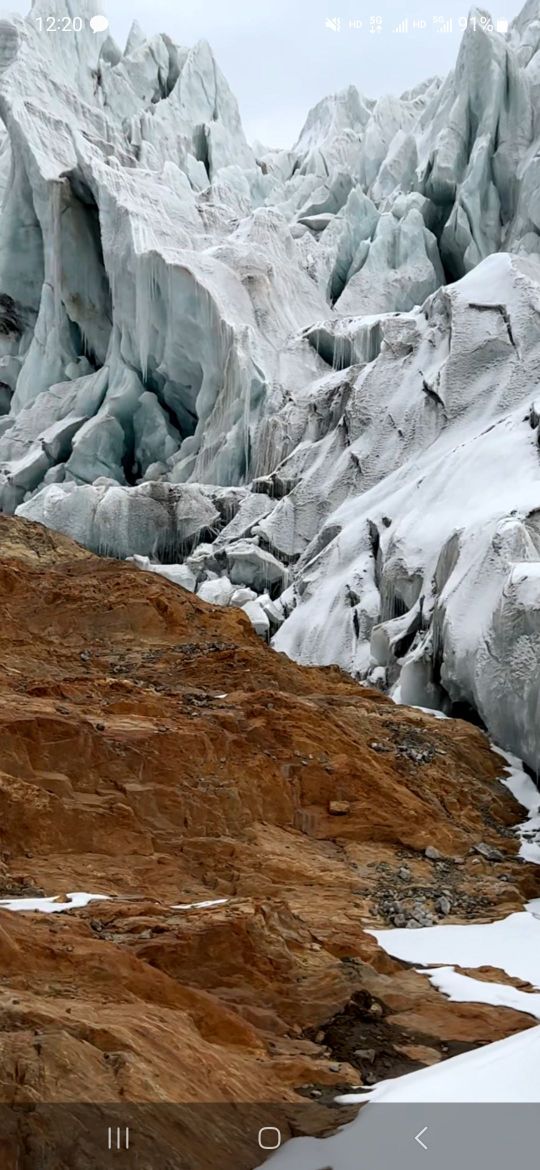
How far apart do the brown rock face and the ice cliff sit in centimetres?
295

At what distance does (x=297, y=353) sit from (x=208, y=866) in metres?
28.7

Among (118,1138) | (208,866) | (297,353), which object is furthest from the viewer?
(297,353)

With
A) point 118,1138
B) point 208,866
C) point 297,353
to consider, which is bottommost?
point 208,866

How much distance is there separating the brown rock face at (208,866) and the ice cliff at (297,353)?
2948 millimetres

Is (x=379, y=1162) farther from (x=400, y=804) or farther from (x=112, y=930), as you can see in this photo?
(x=400, y=804)

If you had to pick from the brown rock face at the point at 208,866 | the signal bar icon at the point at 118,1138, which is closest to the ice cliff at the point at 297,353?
the brown rock face at the point at 208,866

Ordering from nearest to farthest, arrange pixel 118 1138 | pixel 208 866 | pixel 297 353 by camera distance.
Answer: pixel 118 1138
pixel 208 866
pixel 297 353

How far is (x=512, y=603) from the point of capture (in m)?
14.9

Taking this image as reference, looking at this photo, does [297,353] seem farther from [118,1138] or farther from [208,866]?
[118,1138]

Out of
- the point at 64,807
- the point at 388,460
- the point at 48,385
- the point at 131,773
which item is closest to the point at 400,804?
the point at 131,773

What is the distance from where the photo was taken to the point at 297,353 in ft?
121

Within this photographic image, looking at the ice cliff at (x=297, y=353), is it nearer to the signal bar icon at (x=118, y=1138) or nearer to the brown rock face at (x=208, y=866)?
the brown rock face at (x=208, y=866)

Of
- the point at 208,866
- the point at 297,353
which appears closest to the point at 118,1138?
the point at 208,866

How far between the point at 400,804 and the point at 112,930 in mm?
5023
